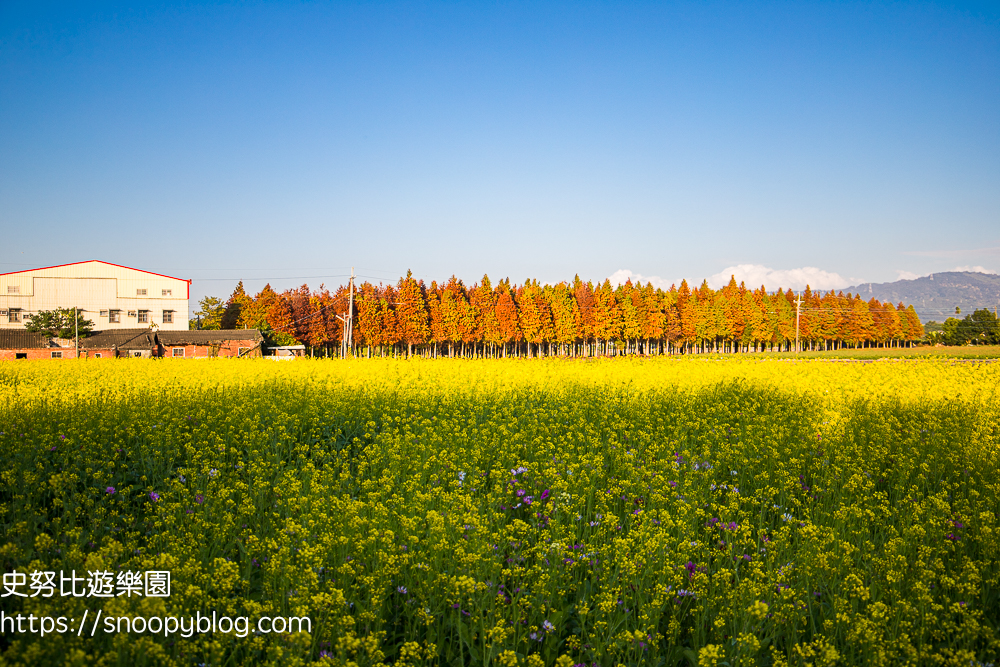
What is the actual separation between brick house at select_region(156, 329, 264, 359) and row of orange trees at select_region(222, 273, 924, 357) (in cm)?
786

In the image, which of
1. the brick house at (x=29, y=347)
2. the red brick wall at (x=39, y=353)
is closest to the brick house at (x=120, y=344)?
the red brick wall at (x=39, y=353)

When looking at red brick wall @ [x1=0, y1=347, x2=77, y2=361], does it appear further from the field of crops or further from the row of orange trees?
the field of crops

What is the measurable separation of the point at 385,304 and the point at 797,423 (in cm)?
6858

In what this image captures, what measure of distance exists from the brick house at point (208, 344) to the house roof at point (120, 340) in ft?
4.78

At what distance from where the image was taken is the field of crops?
2.97m

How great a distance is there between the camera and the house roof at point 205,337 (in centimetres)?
5400

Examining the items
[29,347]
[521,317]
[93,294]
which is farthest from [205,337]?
[521,317]

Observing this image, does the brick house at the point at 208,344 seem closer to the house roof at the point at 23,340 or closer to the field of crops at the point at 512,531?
the house roof at the point at 23,340

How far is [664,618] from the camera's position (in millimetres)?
3779

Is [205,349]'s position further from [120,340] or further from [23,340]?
[23,340]

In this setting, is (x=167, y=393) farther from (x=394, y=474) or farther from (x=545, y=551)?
(x=545, y=551)

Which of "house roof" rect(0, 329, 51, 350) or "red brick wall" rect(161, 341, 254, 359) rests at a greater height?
"house roof" rect(0, 329, 51, 350)

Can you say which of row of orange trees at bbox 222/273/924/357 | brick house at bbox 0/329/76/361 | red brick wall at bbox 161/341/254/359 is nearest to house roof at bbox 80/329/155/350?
red brick wall at bbox 161/341/254/359

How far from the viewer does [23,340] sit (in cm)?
5419
